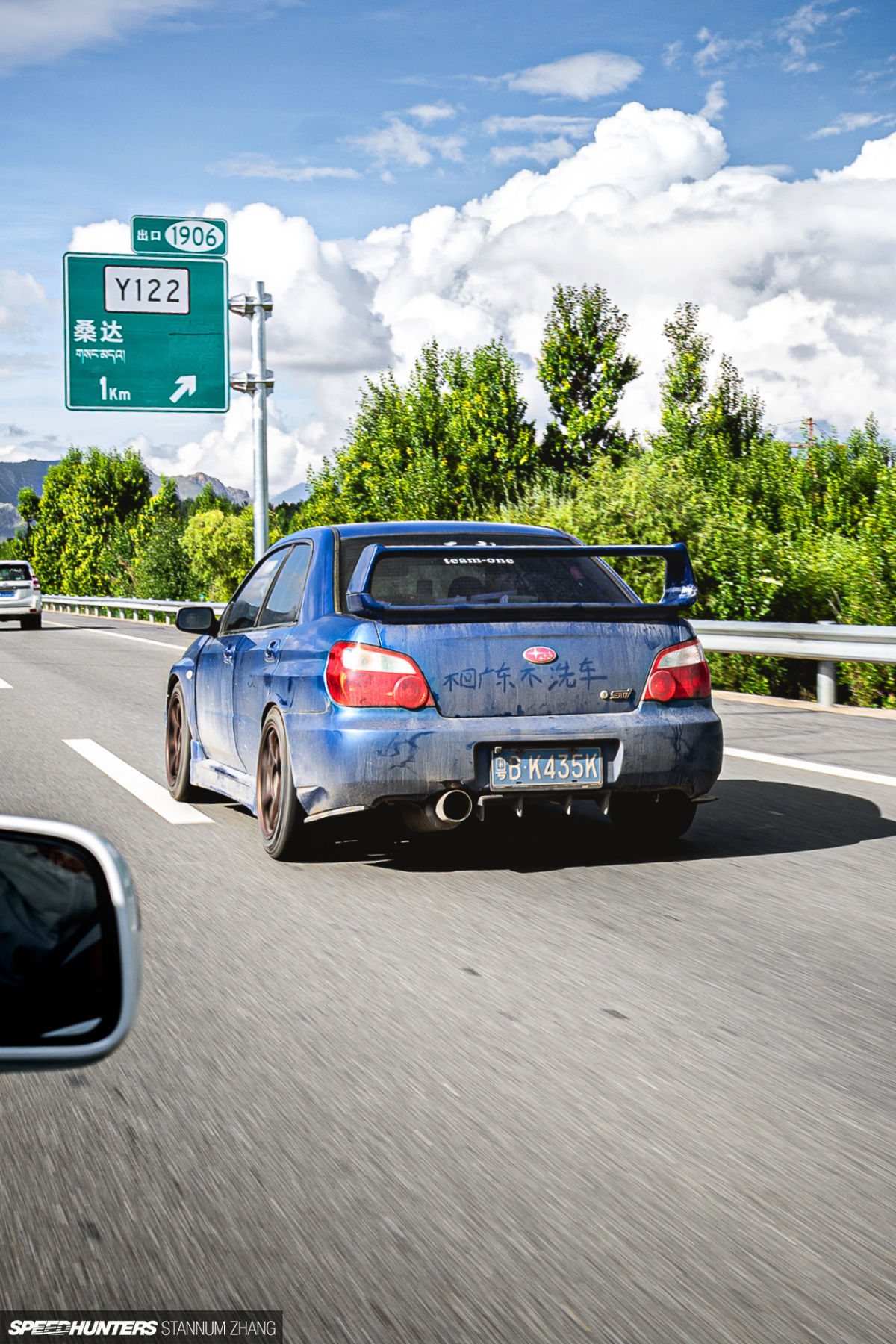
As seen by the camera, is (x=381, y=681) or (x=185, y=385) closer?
(x=381, y=681)

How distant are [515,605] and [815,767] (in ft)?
13.3

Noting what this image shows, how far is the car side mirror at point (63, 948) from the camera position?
1.71 meters

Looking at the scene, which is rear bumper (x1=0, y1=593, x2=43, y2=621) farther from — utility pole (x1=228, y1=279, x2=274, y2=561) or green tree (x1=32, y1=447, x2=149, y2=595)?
green tree (x1=32, y1=447, x2=149, y2=595)

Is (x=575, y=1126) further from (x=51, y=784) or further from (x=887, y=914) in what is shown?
(x=51, y=784)

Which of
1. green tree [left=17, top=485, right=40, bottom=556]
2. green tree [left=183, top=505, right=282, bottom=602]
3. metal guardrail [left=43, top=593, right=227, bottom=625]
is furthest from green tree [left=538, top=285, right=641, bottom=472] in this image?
green tree [left=17, top=485, right=40, bottom=556]

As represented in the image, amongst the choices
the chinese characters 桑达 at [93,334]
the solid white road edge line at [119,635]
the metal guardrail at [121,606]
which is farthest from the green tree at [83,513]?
the chinese characters 桑达 at [93,334]

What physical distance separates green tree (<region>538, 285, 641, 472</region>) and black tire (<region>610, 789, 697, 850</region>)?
4877cm

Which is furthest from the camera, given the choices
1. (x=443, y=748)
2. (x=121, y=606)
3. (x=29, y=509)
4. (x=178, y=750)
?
(x=29, y=509)

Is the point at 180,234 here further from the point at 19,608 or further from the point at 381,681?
the point at 381,681

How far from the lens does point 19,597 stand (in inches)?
1406

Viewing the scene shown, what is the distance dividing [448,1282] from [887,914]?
3355mm

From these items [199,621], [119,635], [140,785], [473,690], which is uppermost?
[199,621]

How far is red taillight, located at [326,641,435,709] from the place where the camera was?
19.4 feet

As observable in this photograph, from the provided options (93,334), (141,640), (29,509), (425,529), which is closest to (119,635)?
(141,640)
